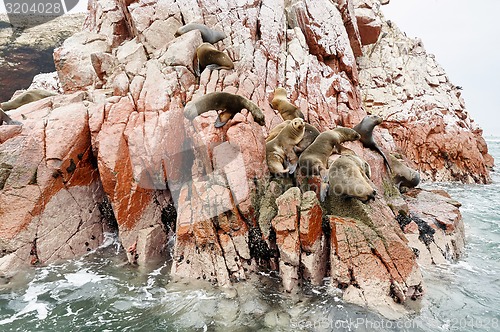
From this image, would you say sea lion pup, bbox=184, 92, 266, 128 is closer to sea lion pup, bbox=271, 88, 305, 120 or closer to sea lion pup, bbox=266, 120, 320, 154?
sea lion pup, bbox=266, 120, 320, 154

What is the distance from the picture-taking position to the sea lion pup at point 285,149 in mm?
7938

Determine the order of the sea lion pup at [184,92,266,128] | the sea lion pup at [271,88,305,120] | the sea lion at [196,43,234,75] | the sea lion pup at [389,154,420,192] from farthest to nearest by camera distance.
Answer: the sea lion pup at [389,154,420,192], the sea lion pup at [271,88,305,120], the sea lion at [196,43,234,75], the sea lion pup at [184,92,266,128]

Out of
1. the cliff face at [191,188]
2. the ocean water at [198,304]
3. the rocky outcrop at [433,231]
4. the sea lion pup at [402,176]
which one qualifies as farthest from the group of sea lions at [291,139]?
the ocean water at [198,304]

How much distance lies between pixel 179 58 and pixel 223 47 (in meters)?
1.91

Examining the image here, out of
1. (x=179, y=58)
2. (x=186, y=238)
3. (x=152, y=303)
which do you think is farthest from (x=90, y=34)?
(x=152, y=303)

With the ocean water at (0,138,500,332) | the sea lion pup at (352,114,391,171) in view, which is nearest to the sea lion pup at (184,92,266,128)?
the ocean water at (0,138,500,332)

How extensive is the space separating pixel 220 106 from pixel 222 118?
1.13 ft

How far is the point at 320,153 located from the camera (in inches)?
328

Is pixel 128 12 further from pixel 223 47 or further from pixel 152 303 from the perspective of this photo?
pixel 152 303

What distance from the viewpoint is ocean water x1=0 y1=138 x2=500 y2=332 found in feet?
17.7

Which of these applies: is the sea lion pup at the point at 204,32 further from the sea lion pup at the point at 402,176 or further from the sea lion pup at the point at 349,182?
the sea lion pup at the point at 402,176

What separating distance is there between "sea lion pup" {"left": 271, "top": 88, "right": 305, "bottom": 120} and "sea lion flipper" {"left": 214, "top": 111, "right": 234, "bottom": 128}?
7.60 ft

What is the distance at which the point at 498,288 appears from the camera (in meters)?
7.01

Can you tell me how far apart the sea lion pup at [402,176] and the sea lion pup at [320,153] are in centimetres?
273
